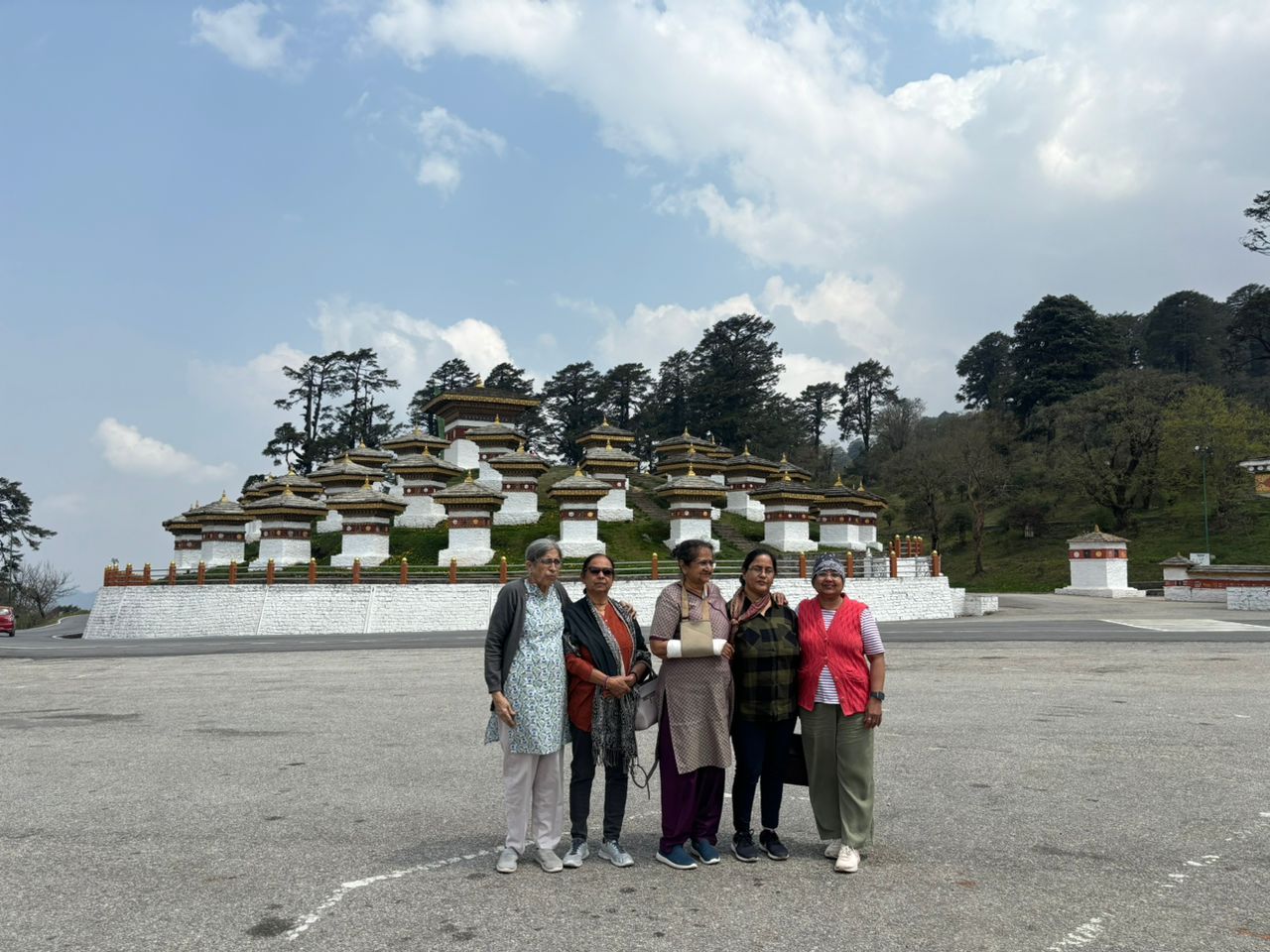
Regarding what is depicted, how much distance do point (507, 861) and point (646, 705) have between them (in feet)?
3.90

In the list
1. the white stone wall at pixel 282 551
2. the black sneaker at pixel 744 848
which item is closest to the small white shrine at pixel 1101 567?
the white stone wall at pixel 282 551

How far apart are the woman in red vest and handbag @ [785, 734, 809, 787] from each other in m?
0.06

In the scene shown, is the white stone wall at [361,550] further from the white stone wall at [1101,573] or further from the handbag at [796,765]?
the handbag at [796,765]

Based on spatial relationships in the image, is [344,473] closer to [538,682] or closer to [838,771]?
[538,682]

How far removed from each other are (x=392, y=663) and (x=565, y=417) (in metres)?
63.6

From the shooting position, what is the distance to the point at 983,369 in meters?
91.9

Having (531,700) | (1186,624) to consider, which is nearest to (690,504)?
(1186,624)

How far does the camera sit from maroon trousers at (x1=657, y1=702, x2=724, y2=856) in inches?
198

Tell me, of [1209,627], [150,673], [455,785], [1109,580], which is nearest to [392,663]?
[150,673]

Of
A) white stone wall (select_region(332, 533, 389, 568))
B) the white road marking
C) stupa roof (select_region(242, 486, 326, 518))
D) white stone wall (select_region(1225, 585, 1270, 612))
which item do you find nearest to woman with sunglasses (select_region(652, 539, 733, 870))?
the white road marking

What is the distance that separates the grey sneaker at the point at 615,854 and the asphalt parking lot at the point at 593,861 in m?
0.07

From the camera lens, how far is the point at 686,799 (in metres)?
5.02

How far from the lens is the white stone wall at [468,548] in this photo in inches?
1330

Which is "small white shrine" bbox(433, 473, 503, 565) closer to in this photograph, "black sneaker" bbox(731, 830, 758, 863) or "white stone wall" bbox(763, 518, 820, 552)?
"white stone wall" bbox(763, 518, 820, 552)
